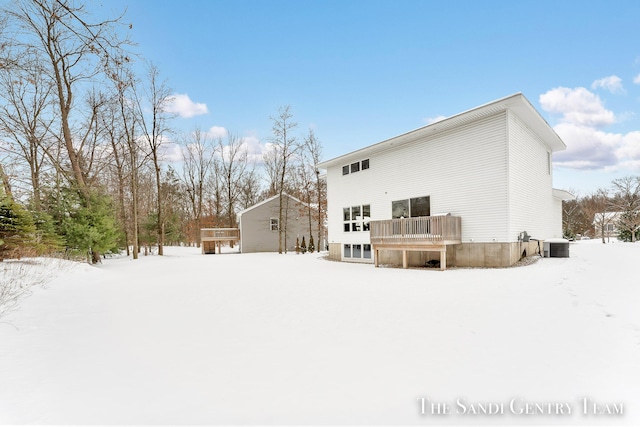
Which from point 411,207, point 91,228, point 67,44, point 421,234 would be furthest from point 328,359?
point 67,44

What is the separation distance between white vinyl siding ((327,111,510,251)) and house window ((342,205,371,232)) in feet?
1.56

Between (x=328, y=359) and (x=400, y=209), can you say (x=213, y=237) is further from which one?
(x=328, y=359)

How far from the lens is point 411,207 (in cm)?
1308

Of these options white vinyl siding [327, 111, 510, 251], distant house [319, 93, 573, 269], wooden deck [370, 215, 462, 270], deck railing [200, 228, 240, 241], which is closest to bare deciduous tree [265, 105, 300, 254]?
deck railing [200, 228, 240, 241]

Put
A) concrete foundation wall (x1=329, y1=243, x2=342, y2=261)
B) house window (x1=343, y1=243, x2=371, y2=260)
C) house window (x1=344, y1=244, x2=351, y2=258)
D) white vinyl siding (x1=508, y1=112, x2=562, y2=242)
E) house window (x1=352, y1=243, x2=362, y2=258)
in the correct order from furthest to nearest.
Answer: concrete foundation wall (x1=329, y1=243, x2=342, y2=261), house window (x1=344, y1=244, x2=351, y2=258), house window (x1=352, y1=243, x2=362, y2=258), house window (x1=343, y1=243, x2=371, y2=260), white vinyl siding (x1=508, y1=112, x2=562, y2=242)

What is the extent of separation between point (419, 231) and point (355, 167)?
19.9 ft

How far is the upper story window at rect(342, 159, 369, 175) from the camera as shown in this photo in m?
15.5

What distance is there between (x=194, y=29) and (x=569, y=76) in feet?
49.7

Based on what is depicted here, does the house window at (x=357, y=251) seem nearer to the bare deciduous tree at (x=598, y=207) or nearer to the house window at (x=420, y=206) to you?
the house window at (x=420, y=206)

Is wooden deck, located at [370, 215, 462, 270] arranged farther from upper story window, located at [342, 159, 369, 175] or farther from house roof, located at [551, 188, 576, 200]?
house roof, located at [551, 188, 576, 200]

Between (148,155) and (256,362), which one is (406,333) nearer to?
(256,362)

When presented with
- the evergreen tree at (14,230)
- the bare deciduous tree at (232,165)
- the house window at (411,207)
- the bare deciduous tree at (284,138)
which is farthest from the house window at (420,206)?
the bare deciduous tree at (232,165)

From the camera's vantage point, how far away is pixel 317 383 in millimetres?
2854

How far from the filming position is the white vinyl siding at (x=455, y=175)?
10.5m
